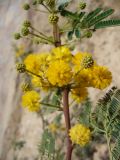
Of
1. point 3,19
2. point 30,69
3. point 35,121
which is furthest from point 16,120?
point 30,69

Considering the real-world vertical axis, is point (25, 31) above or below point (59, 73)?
above

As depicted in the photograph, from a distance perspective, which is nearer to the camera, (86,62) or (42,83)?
(86,62)

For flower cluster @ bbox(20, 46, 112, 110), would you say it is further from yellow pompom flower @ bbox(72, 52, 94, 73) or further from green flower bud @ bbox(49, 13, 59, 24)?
green flower bud @ bbox(49, 13, 59, 24)

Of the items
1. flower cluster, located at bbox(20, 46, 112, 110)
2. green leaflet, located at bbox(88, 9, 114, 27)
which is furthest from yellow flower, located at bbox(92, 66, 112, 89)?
green leaflet, located at bbox(88, 9, 114, 27)

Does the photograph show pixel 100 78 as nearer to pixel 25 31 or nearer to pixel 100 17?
pixel 100 17

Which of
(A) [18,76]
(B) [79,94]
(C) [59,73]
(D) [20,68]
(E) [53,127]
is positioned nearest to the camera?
(C) [59,73]

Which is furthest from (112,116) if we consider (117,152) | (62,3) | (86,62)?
(62,3)
